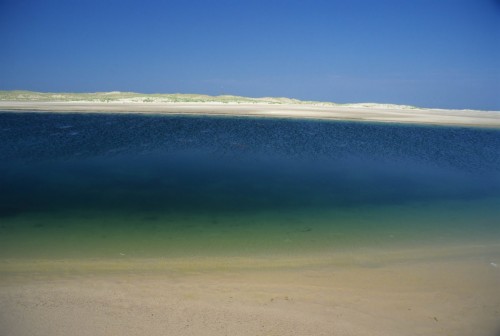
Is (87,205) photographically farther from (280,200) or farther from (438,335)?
(438,335)

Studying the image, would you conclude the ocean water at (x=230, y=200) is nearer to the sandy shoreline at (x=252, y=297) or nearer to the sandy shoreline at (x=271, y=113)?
the sandy shoreline at (x=252, y=297)

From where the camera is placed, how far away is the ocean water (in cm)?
686

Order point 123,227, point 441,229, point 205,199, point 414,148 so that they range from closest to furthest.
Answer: point 123,227 < point 441,229 < point 205,199 < point 414,148

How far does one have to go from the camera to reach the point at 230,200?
9.67 meters

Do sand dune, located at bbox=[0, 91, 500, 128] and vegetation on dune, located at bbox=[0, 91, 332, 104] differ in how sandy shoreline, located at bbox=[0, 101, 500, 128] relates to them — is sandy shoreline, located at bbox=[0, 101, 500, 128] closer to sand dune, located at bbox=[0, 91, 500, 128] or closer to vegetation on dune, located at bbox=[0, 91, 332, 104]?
sand dune, located at bbox=[0, 91, 500, 128]

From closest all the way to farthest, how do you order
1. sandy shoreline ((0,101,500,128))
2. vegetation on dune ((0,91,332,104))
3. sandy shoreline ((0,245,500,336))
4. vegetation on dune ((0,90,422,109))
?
sandy shoreline ((0,245,500,336)), sandy shoreline ((0,101,500,128)), vegetation on dune ((0,90,422,109)), vegetation on dune ((0,91,332,104))

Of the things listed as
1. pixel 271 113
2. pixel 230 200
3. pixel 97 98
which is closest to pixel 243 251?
pixel 230 200

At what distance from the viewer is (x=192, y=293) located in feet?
16.5

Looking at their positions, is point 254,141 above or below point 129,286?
above

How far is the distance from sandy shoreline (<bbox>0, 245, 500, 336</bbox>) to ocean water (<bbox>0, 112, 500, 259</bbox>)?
64 centimetres

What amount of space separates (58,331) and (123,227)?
11.5ft

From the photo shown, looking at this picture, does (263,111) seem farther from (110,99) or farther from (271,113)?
(110,99)

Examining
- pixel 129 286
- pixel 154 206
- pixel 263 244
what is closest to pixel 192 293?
pixel 129 286

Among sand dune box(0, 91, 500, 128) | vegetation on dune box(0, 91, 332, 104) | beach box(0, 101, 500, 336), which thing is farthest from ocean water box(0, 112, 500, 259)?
vegetation on dune box(0, 91, 332, 104)
